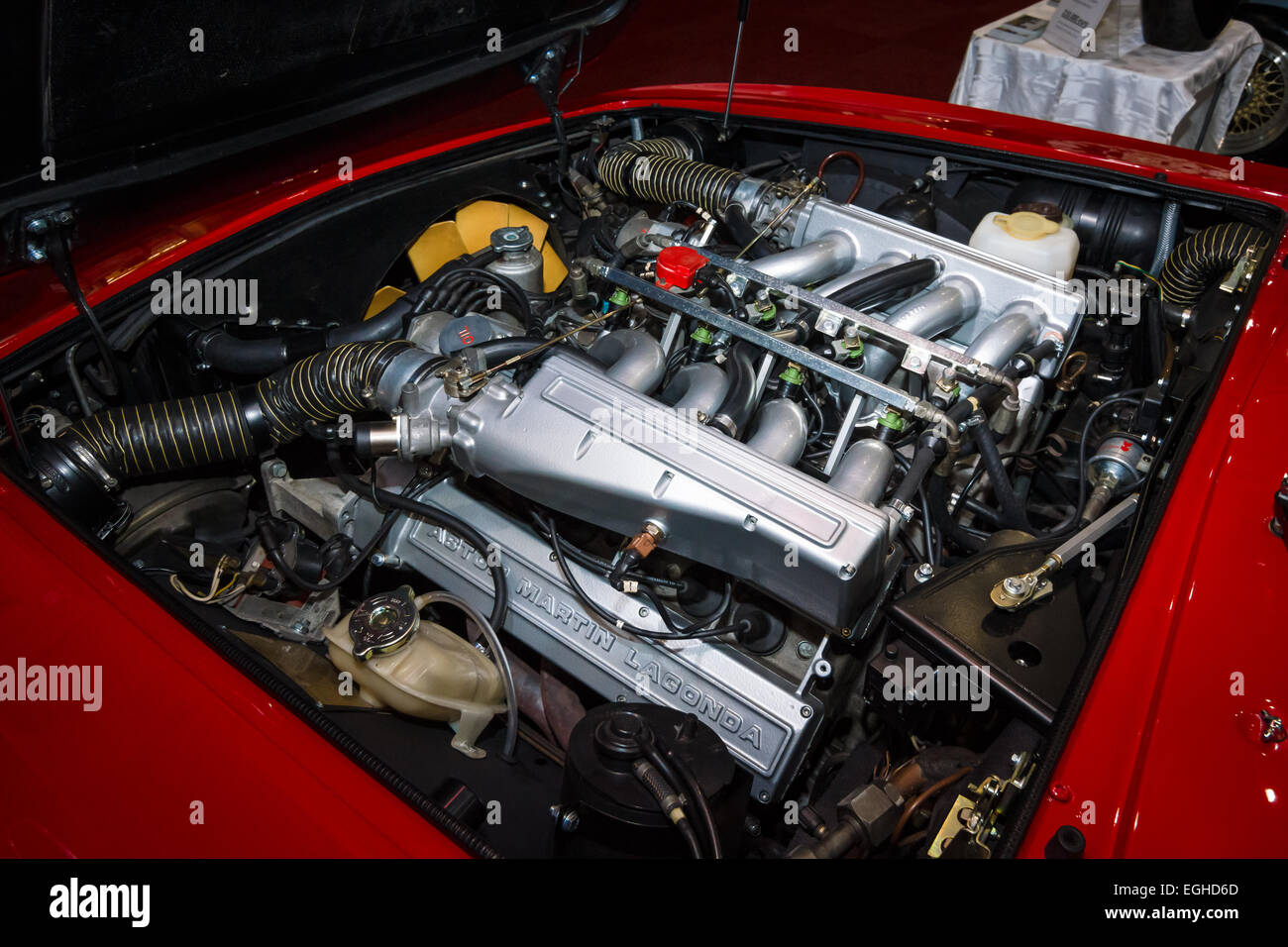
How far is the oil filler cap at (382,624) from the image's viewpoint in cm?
114

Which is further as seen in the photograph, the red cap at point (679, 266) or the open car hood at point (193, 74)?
the red cap at point (679, 266)

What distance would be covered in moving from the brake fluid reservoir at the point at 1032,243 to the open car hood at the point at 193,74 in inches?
40.3

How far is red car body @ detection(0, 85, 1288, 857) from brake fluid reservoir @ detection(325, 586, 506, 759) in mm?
199

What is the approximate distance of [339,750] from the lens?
3.02ft

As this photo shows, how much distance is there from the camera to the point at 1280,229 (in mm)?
1579

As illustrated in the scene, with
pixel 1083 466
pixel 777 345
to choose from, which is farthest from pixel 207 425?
pixel 1083 466

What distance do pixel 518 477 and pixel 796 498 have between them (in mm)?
374

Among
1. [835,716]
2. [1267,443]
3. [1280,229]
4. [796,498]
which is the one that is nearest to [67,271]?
[796,498]

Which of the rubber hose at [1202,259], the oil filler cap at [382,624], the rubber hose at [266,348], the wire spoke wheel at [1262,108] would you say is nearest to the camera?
the oil filler cap at [382,624]

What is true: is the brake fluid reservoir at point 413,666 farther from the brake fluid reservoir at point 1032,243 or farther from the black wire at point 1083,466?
the brake fluid reservoir at point 1032,243

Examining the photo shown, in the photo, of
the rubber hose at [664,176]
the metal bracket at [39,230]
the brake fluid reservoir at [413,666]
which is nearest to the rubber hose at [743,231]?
the rubber hose at [664,176]

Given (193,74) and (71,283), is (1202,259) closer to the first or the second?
(193,74)
